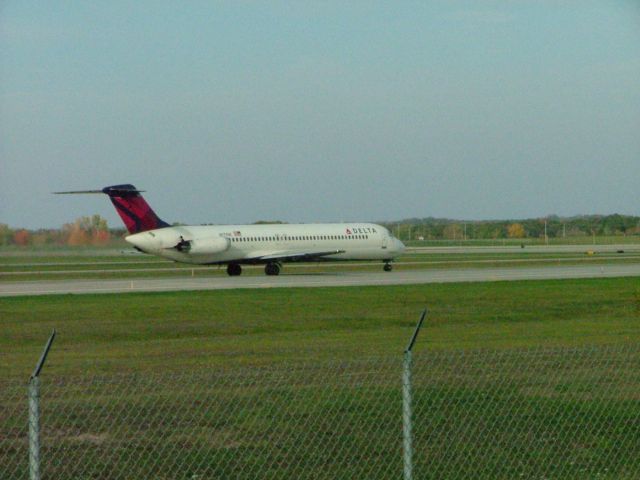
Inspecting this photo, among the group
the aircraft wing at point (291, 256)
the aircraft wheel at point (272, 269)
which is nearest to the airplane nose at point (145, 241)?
the aircraft wing at point (291, 256)

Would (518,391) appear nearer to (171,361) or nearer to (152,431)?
(152,431)

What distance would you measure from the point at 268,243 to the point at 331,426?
46.2 m

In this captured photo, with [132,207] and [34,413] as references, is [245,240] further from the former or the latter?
[34,413]

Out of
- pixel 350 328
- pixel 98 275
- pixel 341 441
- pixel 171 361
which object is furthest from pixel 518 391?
pixel 98 275

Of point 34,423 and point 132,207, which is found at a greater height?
point 132,207

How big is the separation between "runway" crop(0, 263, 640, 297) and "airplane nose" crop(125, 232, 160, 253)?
2.07m

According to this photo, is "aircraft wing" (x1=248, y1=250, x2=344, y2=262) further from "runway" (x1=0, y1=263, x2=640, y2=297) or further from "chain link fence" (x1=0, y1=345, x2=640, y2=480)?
"chain link fence" (x1=0, y1=345, x2=640, y2=480)

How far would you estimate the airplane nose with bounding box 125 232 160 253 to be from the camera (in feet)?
184

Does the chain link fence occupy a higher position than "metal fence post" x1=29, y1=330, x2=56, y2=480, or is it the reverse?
"metal fence post" x1=29, y1=330, x2=56, y2=480

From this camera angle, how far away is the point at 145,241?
5597 centimetres

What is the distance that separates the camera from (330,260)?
60000 millimetres

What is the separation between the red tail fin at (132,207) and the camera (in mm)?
57438

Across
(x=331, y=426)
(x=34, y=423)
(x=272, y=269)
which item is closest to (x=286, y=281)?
(x=272, y=269)

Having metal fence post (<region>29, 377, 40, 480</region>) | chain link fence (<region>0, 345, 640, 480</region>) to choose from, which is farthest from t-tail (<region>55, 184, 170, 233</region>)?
metal fence post (<region>29, 377, 40, 480</region>)
